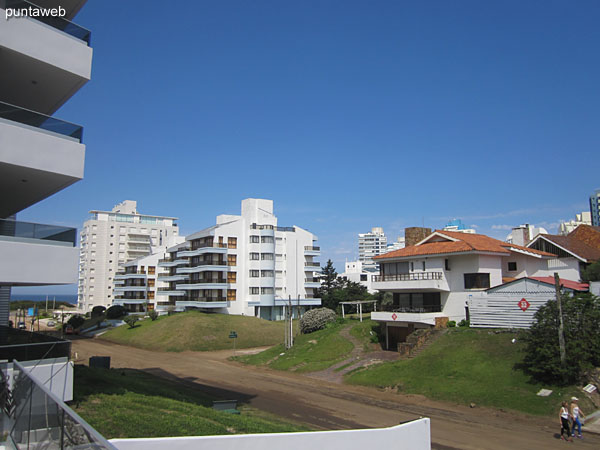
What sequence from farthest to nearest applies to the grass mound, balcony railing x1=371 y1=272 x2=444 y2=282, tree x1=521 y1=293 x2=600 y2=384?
balcony railing x1=371 y1=272 x2=444 y2=282 → the grass mound → tree x1=521 y1=293 x2=600 y2=384

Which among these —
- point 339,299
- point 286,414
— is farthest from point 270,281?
point 286,414

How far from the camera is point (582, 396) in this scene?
75.4 feet

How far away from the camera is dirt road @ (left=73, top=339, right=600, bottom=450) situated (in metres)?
19.8

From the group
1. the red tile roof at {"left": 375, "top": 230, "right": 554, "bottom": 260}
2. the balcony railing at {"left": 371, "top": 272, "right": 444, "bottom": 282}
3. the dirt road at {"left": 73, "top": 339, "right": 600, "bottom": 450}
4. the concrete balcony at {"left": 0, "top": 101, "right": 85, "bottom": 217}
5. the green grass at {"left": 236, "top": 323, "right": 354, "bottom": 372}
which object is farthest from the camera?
the balcony railing at {"left": 371, "top": 272, "right": 444, "bottom": 282}

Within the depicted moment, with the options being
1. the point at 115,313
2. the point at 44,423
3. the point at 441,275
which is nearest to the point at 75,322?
the point at 115,313

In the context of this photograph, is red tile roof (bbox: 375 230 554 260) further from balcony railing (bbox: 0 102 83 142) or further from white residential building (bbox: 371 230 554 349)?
balcony railing (bbox: 0 102 83 142)

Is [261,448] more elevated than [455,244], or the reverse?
[455,244]

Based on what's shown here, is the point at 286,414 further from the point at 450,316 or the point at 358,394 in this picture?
the point at 450,316

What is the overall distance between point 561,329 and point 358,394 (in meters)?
12.6

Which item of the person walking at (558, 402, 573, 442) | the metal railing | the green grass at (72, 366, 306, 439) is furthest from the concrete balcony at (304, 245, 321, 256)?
the metal railing

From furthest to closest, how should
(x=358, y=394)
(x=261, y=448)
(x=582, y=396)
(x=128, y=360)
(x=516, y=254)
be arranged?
(x=128, y=360), (x=516, y=254), (x=358, y=394), (x=582, y=396), (x=261, y=448)

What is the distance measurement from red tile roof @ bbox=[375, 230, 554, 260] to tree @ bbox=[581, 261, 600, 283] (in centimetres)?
342

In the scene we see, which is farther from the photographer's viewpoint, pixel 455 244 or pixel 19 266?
pixel 455 244

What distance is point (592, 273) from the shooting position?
4150 centimetres
